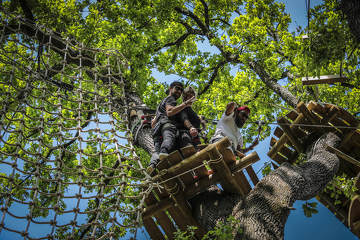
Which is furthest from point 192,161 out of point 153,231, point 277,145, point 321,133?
point 321,133

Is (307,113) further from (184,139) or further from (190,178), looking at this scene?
(190,178)

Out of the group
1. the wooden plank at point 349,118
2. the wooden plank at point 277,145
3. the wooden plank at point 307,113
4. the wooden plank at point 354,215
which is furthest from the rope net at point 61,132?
the wooden plank at point 349,118

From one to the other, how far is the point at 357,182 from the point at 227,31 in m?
6.38

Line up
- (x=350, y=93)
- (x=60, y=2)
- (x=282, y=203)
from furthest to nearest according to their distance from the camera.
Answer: (x=350, y=93)
(x=60, y=2)
(x=282, y=203)

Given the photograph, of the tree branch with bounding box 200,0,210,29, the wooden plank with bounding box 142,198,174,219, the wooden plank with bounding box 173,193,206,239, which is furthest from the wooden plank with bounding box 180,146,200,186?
the tree branch with bounding box 200,0,210,29

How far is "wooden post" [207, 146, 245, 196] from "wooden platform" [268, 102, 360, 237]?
63.1 inches

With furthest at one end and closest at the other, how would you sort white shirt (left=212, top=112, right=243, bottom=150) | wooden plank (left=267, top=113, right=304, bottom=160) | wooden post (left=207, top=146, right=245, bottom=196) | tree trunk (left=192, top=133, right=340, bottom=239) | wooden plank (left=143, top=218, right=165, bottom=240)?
wooden plank (left=267, top=113, right=304, bottom=160) → white shirt (left=212, top=112, right=243, bottom=150) → wooden plank (left=143, top=218, right=165, bottom=240) → wooden post (left=207, top=146, right=245, bottom=196) → tree trunk (left=192, top=133, right=340, bottom=239)

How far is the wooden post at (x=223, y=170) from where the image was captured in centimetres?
301

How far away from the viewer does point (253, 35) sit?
8508mm

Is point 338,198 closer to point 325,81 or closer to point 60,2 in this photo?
point 325,81

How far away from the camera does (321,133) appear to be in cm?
450

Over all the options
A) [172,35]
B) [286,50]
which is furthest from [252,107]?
[172,35]

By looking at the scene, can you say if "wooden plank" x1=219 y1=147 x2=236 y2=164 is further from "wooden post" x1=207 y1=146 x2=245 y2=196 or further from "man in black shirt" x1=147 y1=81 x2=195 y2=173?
"man in black shirt" x1=147 y1=81 x2=195 y2=173

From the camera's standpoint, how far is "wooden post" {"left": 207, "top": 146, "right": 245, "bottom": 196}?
3.01 metres
